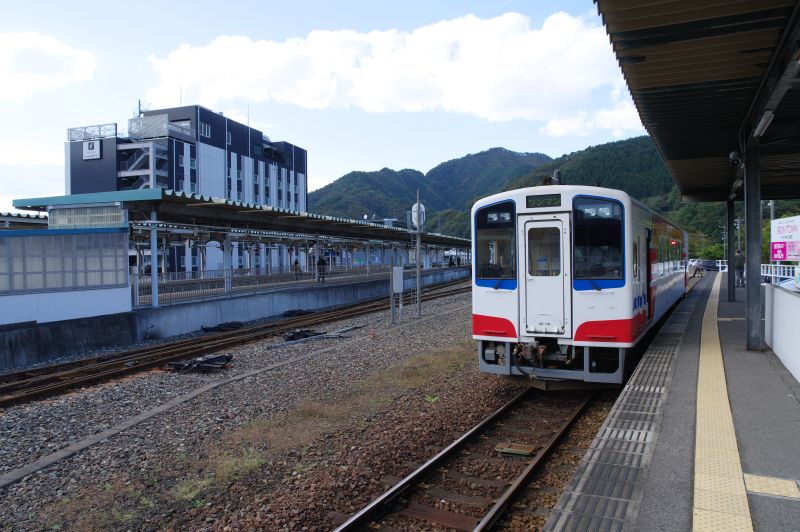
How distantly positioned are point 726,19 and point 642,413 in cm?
411

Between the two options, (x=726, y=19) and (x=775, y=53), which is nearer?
(x=726, y=19)

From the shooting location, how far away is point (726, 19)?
18.7 ft

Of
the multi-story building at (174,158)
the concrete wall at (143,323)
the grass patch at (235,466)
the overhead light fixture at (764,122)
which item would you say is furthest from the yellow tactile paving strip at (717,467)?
the multi-story building at (174,158)

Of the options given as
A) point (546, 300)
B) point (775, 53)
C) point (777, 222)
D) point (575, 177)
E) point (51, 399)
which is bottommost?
point (51, 399)

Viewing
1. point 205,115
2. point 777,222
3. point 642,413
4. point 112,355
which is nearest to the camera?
point 642,413

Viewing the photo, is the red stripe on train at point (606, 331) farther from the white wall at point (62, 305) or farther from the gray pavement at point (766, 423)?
the white wall at point (62, 305)

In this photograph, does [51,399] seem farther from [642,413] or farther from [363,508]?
[642,413]

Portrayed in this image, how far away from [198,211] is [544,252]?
13.5 m

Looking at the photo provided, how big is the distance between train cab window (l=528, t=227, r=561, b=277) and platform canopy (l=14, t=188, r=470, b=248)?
11.3 m

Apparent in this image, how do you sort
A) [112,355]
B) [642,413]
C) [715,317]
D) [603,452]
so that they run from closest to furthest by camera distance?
[603,452] → [642,413] → [112,355] → [715,317]

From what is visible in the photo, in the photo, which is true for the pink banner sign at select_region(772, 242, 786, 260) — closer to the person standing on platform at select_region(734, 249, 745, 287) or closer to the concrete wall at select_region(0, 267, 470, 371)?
the person standing on platform at select_region(734, 249, 745, 287)

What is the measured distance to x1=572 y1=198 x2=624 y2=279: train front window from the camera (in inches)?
295

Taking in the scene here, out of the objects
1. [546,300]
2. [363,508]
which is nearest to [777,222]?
[546,300]

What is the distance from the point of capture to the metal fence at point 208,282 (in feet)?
54.8
